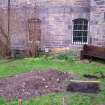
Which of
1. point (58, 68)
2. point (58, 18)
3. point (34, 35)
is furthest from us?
point (34, 35)

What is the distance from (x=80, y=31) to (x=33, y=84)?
7679 mm

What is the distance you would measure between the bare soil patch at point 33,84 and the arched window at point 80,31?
5699 millimetres

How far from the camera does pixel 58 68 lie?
13.7m

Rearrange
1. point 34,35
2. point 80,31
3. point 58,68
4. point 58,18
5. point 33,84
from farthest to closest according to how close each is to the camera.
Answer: point 34,35 < point 80,31 < point 58,18 < point 58,68 < point 33,84

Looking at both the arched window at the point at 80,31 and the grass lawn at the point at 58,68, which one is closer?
the grass lawn at the point at 58,68

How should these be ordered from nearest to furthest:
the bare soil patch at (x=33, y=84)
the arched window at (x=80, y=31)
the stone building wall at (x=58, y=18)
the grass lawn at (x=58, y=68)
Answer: the grass lawn at (x=58, y=68) < the bare soil patch at (x=33, y=84) < the stone building wall at (x=58, y=18) < the arched window at (x=80, y=31)

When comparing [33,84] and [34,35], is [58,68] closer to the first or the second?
[33,84]

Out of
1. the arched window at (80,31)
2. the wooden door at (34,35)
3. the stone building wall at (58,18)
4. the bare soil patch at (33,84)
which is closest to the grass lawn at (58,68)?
the bare soil patch at (33,84)

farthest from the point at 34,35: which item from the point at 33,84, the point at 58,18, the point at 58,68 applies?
the point at 33,84

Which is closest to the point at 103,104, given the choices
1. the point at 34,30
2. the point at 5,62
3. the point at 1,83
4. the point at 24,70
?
the point at 1,83

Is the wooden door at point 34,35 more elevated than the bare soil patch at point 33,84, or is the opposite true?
the wooden door at point 34,35

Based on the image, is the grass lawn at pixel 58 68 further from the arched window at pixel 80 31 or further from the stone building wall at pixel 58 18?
the arched window at pixel 80 31

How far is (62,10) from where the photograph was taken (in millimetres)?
17531

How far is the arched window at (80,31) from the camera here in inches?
696
